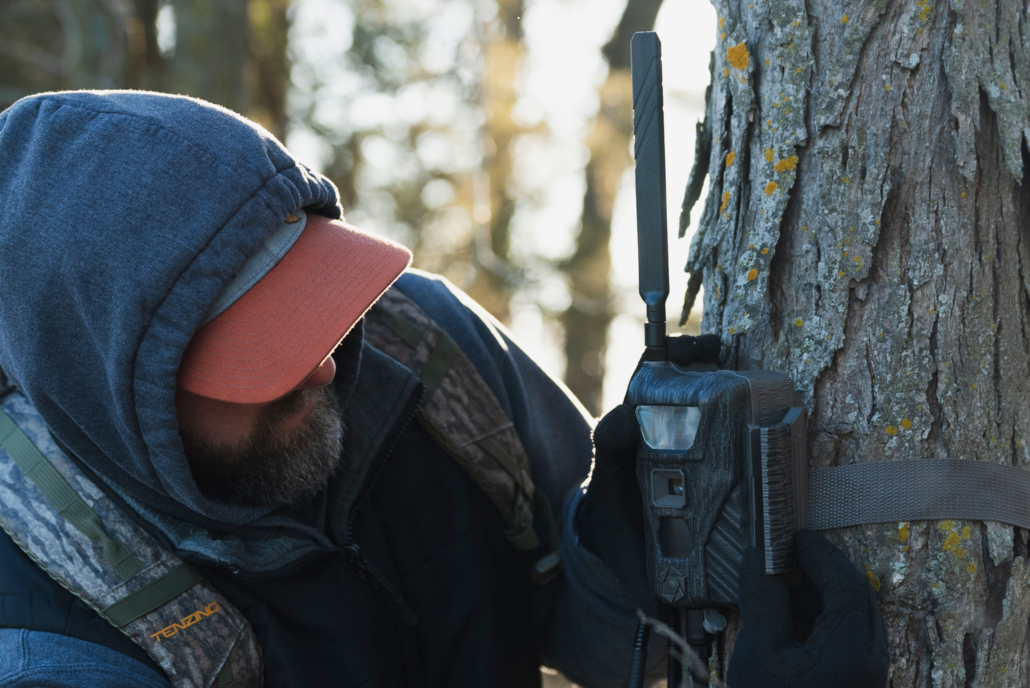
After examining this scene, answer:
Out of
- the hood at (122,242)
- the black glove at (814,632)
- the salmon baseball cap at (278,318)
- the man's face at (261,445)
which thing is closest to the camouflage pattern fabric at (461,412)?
the man's face at (261,445)

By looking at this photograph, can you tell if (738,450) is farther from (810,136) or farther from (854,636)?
(810,136)

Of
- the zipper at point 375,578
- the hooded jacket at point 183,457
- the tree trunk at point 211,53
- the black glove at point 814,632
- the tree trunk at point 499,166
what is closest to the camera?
the black glove at point 814,632

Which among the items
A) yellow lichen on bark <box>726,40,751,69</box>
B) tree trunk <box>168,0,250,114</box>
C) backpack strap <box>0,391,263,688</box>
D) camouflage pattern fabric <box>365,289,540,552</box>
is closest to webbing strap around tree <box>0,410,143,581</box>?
backpack strap <box>0,391,263,688</box>

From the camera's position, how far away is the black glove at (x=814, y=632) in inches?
42.6

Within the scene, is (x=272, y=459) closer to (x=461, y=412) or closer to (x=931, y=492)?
(x=461, y=412)

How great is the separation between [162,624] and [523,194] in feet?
26.0

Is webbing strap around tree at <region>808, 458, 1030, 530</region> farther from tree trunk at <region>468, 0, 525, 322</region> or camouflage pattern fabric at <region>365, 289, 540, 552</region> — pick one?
tree trunk at <region>468, 0, 525, 322</region>

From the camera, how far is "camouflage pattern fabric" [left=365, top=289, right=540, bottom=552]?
1936 mm

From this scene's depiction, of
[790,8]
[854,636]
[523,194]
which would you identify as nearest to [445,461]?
[854,636]

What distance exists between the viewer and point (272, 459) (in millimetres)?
1719

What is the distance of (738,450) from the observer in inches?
47.0

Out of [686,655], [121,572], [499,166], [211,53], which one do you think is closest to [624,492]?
[686,655]

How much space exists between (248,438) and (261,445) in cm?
3

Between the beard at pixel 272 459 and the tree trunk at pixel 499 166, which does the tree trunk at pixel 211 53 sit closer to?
the tree trunk at pixel 499 166
